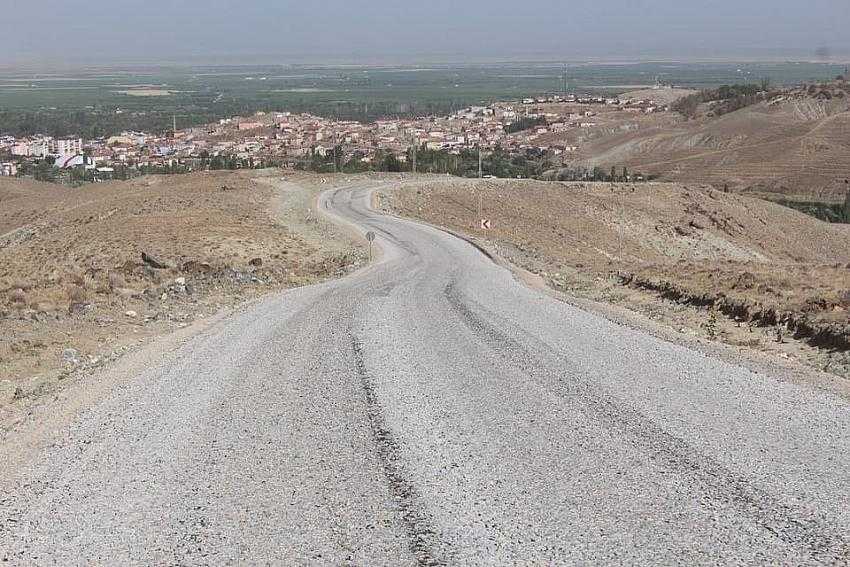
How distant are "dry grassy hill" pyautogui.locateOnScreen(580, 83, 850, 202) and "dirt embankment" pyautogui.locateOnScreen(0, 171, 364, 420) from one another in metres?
79.2

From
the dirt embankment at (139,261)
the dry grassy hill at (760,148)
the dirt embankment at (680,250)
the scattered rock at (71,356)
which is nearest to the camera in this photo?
the scattered rock at (71,356)

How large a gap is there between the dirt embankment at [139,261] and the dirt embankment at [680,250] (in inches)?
324

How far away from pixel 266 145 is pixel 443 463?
472ft

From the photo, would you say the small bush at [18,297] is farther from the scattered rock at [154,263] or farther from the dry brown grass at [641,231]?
the dry brown grass at [641,231]

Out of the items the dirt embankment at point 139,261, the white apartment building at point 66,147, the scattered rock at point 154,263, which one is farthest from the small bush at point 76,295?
the white apartment building at point 66,147

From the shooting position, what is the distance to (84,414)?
31.1 feet

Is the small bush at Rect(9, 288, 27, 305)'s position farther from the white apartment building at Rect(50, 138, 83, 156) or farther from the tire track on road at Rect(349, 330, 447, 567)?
the white apartment building at Rect(50, 138, 83, 156)

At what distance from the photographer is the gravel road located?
19.9 feet

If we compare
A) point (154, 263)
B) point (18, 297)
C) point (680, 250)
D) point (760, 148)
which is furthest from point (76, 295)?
point (760, 148)

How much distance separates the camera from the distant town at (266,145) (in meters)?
119

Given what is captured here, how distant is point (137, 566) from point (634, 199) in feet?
198

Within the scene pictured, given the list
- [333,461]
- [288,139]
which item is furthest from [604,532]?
[288,139]

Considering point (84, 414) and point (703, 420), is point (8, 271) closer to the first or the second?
point (84, 414)

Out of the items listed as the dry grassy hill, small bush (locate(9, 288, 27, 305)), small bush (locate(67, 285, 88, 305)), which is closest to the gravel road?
small bush (locate(67, 285, 88, 305))
